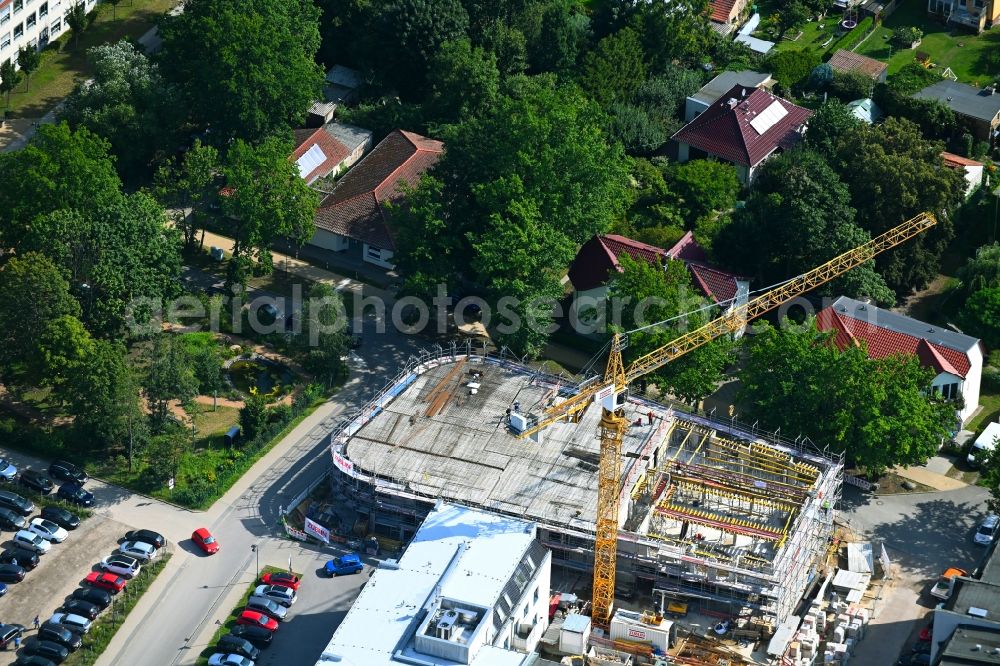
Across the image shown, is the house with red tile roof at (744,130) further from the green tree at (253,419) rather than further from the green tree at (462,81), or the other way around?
the green tree at (253,419)

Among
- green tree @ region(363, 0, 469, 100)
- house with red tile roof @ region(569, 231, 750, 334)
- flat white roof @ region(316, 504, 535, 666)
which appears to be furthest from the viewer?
green tree @ region(363, 0, 469, 100)

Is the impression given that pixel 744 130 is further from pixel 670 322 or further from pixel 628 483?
pixel 628 483

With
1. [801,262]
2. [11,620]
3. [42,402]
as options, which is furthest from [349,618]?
[801,262]

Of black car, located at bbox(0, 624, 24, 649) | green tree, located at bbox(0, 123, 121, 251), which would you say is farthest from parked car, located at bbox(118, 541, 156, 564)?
green tree, located at bbox(0, 123, 121, 251)

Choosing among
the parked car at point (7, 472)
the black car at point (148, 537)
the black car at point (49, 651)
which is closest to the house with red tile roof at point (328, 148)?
the parked car at point (7, 472)

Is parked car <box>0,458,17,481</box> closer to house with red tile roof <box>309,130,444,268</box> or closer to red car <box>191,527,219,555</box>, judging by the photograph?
red car <box>191,527,219,555</box>

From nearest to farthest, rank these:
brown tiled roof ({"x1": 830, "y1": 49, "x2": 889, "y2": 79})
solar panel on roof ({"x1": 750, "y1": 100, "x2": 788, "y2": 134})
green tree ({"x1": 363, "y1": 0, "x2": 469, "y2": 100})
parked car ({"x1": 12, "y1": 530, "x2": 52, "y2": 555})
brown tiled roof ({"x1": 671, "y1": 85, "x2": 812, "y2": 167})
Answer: parked car ({"x1": 12, "y1": 530, "x2": 52, "y2": 555}) < brown tiled roof ({"x1": 671, "y1": 85, "x2": 812, "y2": 167}) < solar panel on roof ({"x1": 750, "y1": 100, "x2": 788, "y2": 134}) < green tree ({"x1": 363, "y1": 0, "x2": 469, "y2": 100}) < brown tiled roof ({"x1": 830, "y1": 49, "x2": 889, "y2": 79})
